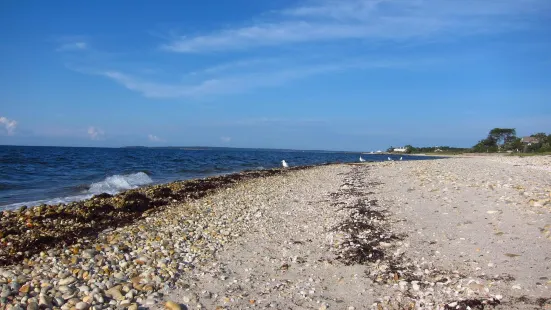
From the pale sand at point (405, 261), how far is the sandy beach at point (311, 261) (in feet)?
0.08

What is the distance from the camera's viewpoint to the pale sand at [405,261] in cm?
541

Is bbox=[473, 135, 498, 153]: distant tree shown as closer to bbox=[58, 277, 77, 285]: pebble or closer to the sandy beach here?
the sandy beach

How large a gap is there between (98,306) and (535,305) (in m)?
5.99

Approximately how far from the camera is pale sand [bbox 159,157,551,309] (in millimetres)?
5414

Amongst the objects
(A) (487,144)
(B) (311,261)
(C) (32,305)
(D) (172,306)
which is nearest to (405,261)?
(B) (311,261)

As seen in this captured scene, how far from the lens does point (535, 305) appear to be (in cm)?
475

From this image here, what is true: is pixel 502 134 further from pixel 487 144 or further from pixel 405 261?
pixel 405 261

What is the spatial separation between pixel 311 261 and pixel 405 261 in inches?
69.4

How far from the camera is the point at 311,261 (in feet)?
23.6

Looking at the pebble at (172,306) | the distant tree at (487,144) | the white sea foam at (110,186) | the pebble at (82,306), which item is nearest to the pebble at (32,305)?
the pebble at (82,306)

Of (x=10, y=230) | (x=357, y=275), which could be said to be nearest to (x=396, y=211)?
(x=357, y=275)

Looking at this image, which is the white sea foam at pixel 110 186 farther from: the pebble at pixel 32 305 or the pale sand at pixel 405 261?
the pebble at pixel 32 305

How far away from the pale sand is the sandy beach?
0.02 metres

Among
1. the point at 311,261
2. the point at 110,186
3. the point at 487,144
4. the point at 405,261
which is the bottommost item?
the point at 110,186
